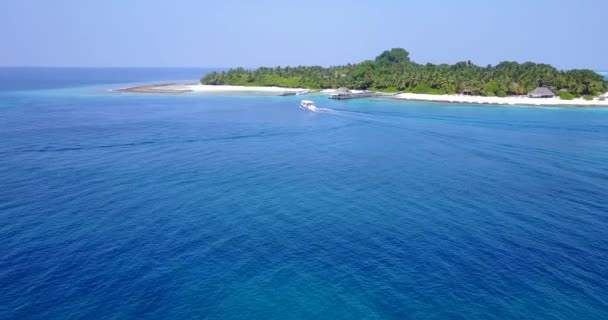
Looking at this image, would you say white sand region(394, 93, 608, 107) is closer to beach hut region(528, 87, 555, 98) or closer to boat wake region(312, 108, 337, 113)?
beach hut region(528, 87, 555, 98)

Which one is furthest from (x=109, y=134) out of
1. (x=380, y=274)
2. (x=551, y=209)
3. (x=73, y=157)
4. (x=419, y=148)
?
(x=551, y=209)

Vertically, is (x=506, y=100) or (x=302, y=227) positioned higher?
(x=506, y=100)

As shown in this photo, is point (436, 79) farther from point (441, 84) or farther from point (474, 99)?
point (474, 99)

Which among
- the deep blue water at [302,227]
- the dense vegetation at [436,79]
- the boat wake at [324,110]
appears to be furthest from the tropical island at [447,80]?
the deep blue water at [302,227]

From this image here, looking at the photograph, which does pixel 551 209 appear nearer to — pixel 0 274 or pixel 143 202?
pixel 143 202

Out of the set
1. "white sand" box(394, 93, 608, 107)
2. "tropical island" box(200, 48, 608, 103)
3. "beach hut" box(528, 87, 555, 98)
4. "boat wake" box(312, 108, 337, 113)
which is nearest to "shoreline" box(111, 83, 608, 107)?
"white sand" box(394, 93, 608, 107)

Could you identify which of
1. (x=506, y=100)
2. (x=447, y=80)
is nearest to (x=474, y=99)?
(x=506, y=100)
